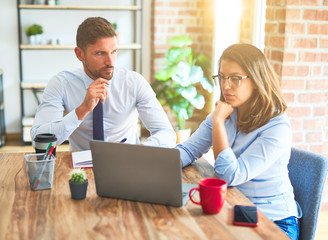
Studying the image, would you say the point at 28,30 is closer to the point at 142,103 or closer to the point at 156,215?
the point at 142,103

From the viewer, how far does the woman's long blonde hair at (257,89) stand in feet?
5.47

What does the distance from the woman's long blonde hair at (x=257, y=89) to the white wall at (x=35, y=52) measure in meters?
3.52

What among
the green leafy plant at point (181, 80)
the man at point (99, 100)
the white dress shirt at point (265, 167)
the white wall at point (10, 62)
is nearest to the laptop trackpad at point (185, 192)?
the white dress shirt at point (265, 167)

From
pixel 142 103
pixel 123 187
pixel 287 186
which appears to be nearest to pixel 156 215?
pixel 123 187

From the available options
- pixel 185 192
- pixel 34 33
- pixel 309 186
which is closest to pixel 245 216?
pixel 185 192

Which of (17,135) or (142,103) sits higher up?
(142,103)

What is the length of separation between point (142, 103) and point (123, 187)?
1.00 metres

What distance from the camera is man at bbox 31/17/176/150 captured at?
213 cm

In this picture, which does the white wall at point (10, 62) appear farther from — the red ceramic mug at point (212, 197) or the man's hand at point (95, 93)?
the red ceramic mug at point (212, 197)

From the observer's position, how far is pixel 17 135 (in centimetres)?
505

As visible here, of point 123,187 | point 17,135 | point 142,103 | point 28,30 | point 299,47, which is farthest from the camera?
point 17,135

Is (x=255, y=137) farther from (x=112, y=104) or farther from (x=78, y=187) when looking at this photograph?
(x=112, y=104)

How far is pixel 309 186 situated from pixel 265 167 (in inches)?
8.8

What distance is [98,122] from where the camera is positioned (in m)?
2.27
